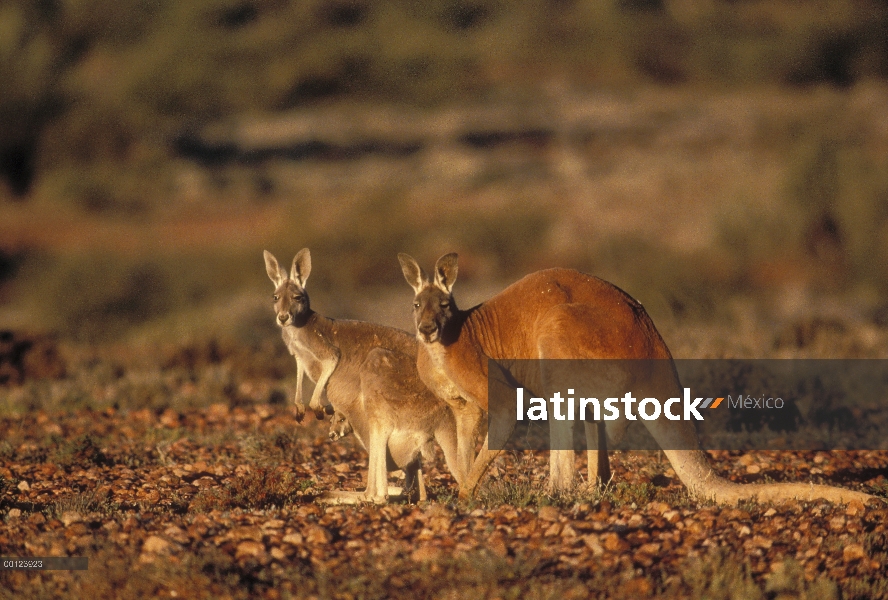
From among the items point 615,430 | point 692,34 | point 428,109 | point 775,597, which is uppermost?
point 692,34

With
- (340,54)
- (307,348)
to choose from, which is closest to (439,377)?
(307,348)

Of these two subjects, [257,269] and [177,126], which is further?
[177,126]

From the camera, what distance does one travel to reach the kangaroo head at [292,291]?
6.94 m

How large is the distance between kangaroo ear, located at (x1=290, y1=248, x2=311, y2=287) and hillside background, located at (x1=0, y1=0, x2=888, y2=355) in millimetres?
5060

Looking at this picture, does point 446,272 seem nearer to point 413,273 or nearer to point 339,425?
point 413,273

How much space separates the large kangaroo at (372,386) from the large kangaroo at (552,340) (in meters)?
0.21

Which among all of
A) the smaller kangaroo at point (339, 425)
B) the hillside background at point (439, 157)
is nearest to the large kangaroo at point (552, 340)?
the smaller kangaroo at point (339, 425)

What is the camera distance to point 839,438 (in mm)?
8383

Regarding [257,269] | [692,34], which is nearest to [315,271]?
[257,269]

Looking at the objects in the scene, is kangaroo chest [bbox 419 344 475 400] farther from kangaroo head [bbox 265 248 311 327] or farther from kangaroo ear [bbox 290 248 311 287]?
kangaroo ear [bbox 290 248 311 287]

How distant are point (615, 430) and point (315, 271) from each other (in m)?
15.3

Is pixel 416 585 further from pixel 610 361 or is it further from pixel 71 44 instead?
pixel 71 44

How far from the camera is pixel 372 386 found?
6.38 meters

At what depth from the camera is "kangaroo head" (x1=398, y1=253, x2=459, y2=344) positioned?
5.99 m
